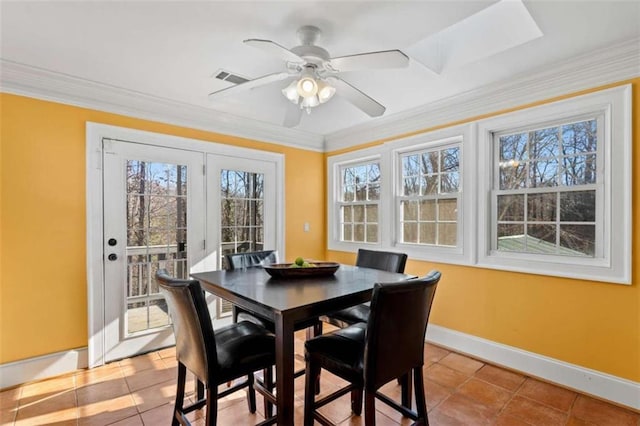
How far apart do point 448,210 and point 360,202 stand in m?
1.20

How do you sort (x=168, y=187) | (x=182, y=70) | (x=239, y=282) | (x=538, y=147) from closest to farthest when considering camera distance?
(x=239, y=282), (x=182, y=70), (x=538, y=147), (x=168, y=187)

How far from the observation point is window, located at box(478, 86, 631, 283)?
2.18 metres

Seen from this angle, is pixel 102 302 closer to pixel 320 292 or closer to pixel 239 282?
pixel 239 282

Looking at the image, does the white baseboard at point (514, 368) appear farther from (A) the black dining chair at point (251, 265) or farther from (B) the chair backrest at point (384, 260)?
(A) the black dining chair at point (251, 265)

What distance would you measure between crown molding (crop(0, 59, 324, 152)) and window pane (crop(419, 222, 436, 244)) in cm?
199

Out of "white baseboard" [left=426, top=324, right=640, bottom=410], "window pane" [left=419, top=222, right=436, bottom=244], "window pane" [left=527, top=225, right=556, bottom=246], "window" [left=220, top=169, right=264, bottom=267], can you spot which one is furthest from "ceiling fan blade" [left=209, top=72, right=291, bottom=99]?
"white baseboard" [left=426, top=324, right=640, bottom=410]

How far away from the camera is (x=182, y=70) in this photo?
8.07 feet

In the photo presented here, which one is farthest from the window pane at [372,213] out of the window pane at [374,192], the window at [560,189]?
the window at [560,189]

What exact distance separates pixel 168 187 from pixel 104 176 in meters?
0.53

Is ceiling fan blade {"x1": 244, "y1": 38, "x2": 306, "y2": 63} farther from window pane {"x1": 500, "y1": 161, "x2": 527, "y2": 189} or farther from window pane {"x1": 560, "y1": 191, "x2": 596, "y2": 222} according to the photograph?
window pane {"x1": 560, "y1": 191, "x2": 596, "y2": 222}

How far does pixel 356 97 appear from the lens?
2131 mm

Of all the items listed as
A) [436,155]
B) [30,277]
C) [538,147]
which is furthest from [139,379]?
[538,147]

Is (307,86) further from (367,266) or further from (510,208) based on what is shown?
(510,208)

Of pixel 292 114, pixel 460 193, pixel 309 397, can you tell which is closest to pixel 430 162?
pixel 460 193
